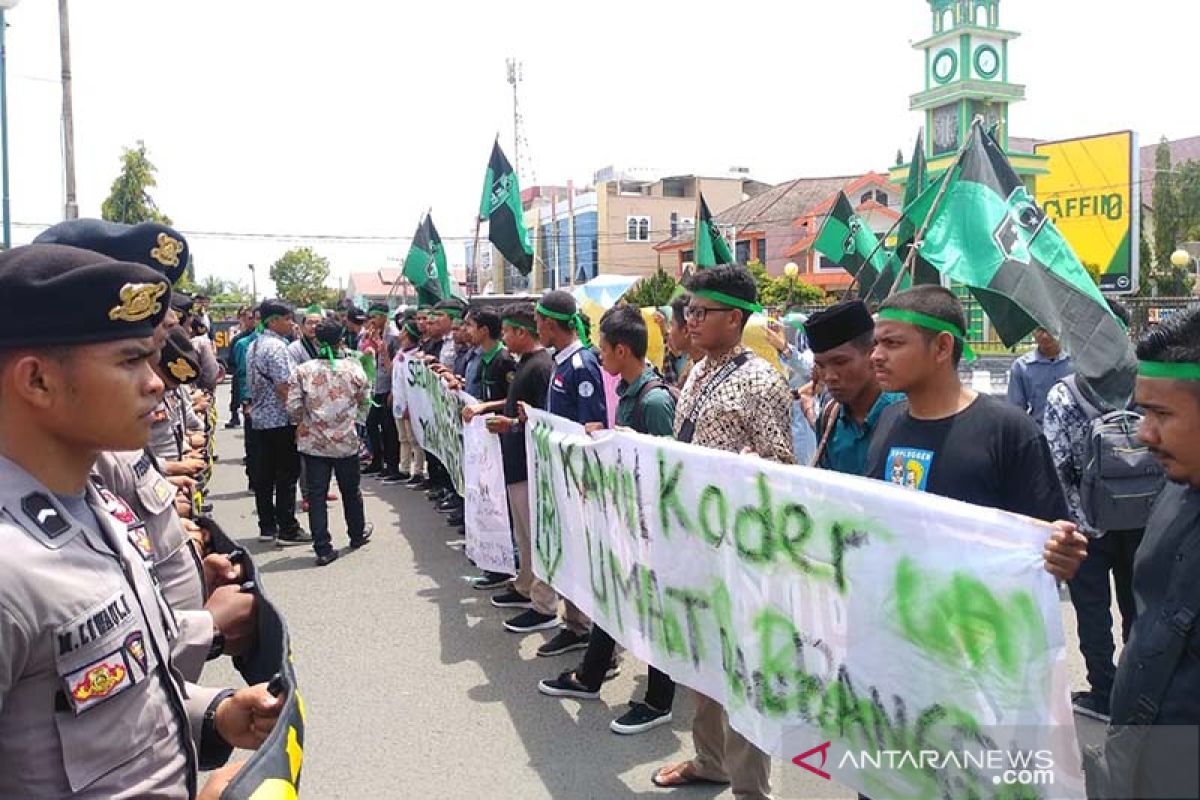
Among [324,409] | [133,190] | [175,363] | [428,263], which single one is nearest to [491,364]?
[324,409]

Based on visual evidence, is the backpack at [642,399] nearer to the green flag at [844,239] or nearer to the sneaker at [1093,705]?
the sneaker at [1093,705]

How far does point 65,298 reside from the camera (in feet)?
5.32

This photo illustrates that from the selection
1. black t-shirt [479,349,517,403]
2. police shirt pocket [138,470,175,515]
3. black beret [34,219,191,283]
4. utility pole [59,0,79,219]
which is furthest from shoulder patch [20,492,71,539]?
utility pole [59,0,79,219]

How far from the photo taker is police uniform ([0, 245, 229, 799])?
1479 mm

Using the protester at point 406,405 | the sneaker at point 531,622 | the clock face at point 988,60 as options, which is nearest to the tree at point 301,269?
the clock face at point 988,60

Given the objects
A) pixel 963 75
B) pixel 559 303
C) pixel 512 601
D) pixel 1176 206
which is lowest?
pixel 512 601

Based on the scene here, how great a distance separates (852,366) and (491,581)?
3.99 m

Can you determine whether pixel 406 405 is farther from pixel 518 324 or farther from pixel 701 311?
pixel 701 311

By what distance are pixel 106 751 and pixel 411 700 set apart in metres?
3.48

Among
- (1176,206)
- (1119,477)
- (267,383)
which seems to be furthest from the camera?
(1176,206)

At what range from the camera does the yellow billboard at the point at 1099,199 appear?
3284 cm

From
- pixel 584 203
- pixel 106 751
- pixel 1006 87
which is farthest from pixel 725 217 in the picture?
pixel 106 751

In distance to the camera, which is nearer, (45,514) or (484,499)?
(45,514)

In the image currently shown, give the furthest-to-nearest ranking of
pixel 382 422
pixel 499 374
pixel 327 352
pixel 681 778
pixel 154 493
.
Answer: pixel 382 422
pixel 327 352
pixel 499 374
pixel 681 778
pixel 154 493
